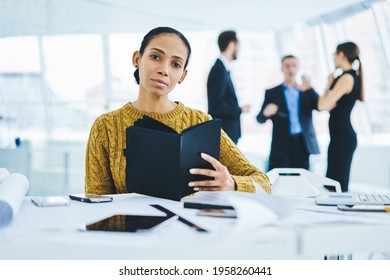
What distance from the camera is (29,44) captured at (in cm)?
504

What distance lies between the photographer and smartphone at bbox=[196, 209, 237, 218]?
1.30 meters

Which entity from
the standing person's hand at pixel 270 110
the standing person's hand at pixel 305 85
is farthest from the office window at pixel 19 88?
the standing person's hand at pixel 305 85

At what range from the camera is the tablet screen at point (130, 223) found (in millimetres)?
1140

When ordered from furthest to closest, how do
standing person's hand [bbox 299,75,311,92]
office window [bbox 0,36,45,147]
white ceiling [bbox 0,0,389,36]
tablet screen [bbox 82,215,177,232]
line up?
white ceiling [bbox 0,0,389,36]
office window [bbox 0,36,45,147]
standing person's hand [bbox 299,75,311,92]
tablet screen [bbox 82,215,177,232]

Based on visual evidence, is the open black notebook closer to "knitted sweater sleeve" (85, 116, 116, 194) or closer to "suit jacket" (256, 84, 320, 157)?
"knitted sweater sleeve" (85, 116, 116, 194)

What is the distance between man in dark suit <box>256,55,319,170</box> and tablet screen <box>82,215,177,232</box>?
114 inches

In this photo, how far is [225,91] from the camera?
157 inches

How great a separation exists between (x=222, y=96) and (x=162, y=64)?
217 cm

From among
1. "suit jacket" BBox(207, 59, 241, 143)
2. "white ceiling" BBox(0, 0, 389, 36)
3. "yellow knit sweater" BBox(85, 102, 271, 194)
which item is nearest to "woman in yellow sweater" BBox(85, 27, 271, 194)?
"yellow knit sweater" BBox(85, 102, 271, 194)

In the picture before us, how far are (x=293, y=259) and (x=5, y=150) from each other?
12.3ft

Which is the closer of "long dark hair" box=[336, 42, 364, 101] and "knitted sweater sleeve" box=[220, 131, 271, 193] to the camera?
"knitted sweater sleeve" box=[220, 131, 271, 193]

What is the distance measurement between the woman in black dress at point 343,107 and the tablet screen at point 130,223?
9.50 feet

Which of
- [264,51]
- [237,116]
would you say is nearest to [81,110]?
[237,116]
